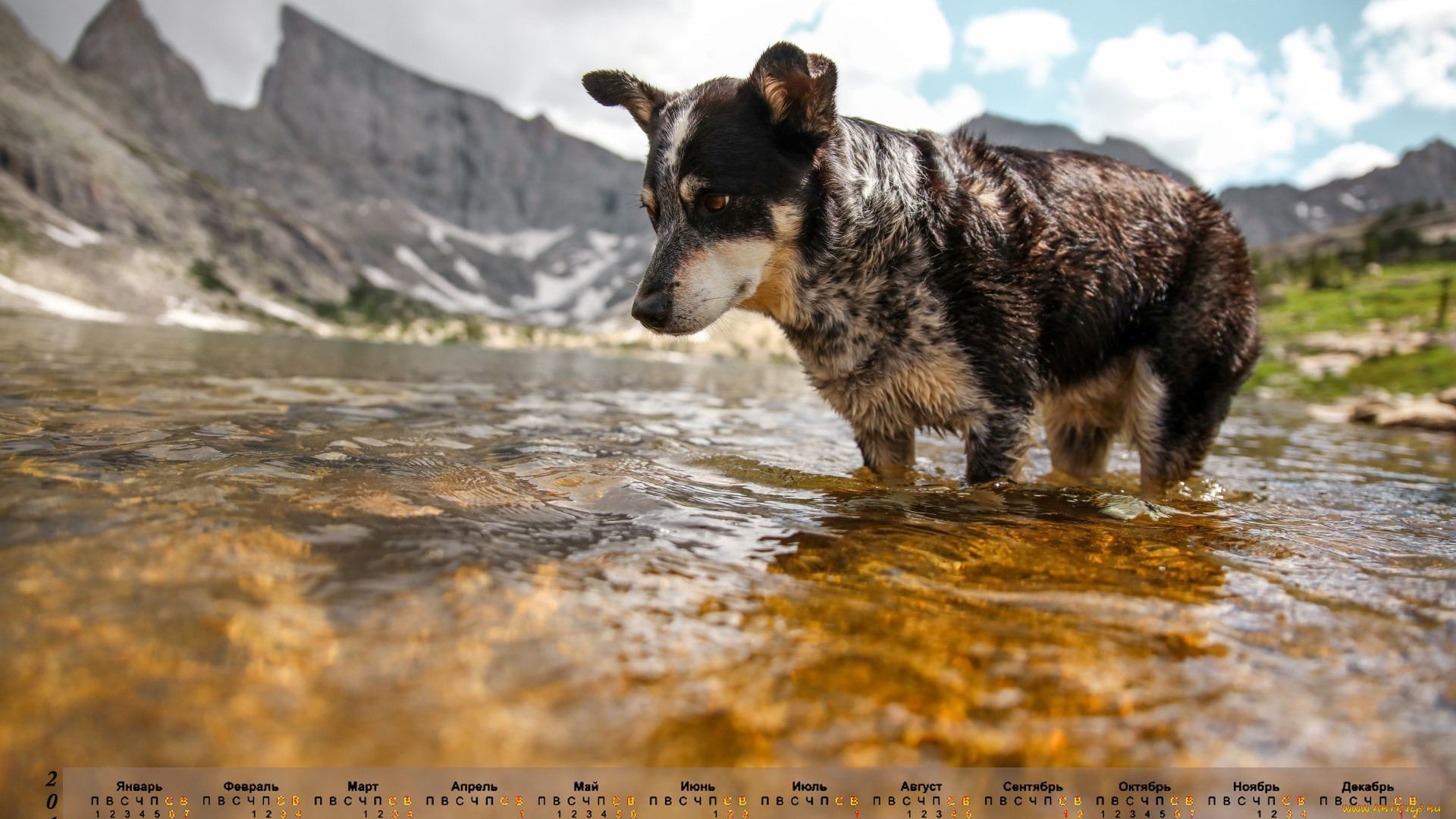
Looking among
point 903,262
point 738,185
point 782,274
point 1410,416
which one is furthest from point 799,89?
point 1410,416

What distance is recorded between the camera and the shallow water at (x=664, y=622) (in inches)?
82.7

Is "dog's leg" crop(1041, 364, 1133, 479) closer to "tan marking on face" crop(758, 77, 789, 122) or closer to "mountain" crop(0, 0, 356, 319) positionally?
"tan marking on face" crop(758, 77, 789, 122)

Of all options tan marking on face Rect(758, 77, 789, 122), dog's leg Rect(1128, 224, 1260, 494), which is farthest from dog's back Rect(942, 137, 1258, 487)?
tan marking on face Rect(758, 77, 789, 122)

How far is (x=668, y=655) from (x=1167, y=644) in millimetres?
1920

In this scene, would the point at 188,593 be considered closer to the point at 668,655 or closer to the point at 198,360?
the point at 668,655

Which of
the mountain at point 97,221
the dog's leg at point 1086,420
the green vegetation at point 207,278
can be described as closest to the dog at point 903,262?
the dog's leg at point 1086,420

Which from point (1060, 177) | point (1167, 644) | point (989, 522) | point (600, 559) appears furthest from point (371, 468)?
point (1060, 177)

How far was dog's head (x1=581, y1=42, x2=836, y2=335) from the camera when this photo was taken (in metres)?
5.64

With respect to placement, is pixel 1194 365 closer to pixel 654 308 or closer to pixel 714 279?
pixel 714 279

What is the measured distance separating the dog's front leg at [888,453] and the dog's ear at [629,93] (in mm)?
3708

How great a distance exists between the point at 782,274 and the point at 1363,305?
82.0 m

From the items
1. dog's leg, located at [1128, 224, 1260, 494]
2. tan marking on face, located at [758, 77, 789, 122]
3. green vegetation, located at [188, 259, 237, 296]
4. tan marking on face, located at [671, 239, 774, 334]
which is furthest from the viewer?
green vegetation, located at [188, 259, 237, 296]

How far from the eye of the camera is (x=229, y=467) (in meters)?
4.92

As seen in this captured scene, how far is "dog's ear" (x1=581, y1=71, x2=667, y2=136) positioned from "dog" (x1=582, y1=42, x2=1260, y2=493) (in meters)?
0.02
